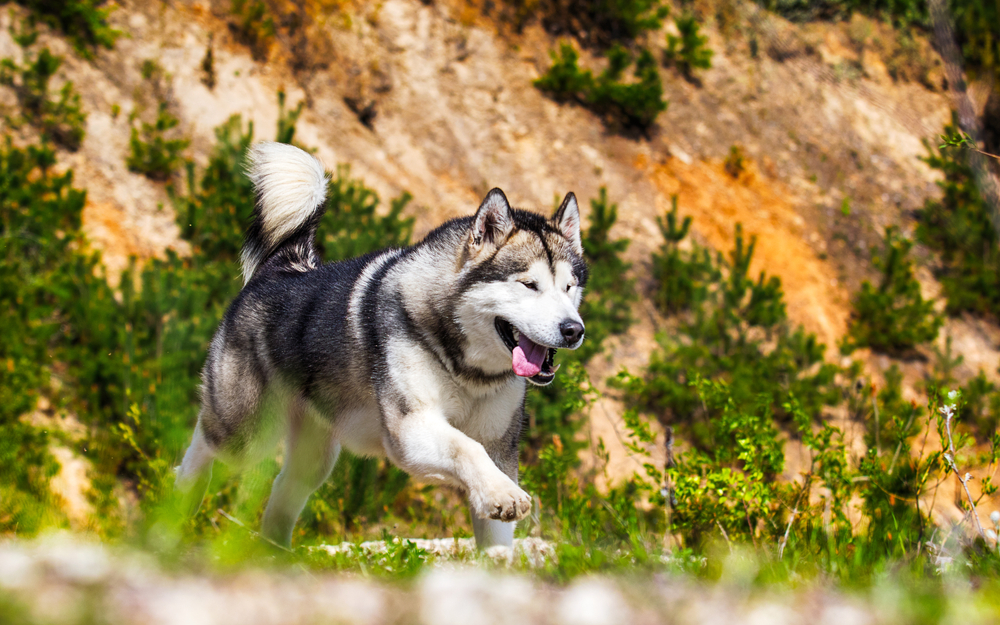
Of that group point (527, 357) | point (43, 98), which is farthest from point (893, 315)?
point (43, 98)

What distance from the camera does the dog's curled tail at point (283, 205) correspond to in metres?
3.77

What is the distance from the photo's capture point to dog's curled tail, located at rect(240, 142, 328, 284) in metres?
3.77

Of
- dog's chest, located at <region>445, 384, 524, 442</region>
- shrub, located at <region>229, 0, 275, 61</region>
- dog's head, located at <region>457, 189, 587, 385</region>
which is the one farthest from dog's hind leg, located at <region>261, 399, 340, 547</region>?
shrub, located at <region>229, 0, 275, 61</region>

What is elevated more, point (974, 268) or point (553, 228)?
point (553, 228)

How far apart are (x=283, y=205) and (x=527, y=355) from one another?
1.83m

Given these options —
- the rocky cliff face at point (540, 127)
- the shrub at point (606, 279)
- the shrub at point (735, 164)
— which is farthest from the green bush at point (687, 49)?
the shrub at point (606, 279)

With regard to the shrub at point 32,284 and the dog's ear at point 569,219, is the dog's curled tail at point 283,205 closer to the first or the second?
the dog's ear at point 569,219

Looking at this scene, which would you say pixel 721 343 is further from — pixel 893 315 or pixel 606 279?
pixel 893 315

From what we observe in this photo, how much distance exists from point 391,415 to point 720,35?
1470 centimetres

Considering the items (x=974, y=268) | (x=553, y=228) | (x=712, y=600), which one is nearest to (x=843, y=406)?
(x=974, y=268)

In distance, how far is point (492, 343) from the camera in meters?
2.85

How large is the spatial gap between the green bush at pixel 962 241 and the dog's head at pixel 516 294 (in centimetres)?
1111

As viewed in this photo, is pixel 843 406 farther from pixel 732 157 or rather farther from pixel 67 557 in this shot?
pixel 67 557

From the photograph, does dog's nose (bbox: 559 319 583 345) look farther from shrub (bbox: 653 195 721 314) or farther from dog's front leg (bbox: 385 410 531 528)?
shrub (bbox: 653 195 721 314)
